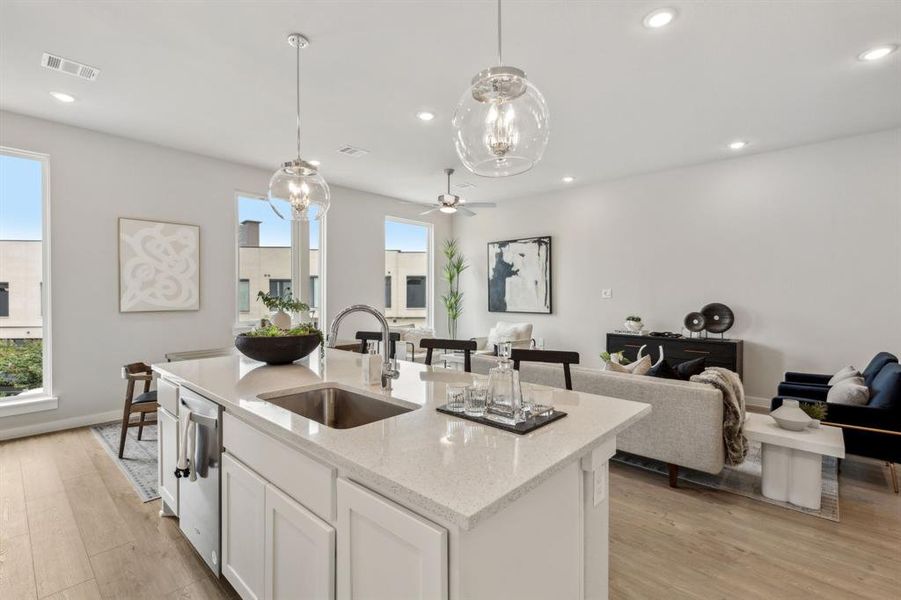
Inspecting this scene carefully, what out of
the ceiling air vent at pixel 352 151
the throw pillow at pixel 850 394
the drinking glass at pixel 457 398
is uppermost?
the ceiling air vent at pixel 352 151

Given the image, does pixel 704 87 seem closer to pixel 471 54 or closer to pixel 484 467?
pixel 471 54

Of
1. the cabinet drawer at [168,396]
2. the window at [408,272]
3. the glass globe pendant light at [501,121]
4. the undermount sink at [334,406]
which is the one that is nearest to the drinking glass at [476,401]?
the undermount sink at [334,406]

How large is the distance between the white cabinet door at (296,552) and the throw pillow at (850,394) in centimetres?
356

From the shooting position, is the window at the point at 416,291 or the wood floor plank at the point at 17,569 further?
the window at the point at 416,291

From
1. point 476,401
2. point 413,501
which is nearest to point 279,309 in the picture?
point 476,401

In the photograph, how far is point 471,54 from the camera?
2.77 m

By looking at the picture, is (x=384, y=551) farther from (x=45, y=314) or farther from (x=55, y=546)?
(x=45, y=314)

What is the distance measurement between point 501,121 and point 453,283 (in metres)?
6.03

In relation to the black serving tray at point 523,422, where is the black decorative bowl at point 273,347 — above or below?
above

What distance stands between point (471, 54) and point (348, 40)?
31.2 inches

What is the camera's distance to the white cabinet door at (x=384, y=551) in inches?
34.4

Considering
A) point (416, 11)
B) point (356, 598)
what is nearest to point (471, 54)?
point (416, 11)

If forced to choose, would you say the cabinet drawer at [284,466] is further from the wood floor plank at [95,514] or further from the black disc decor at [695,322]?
the black disc decor at [695,322]

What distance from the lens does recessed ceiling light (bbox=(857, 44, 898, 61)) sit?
2.68m
